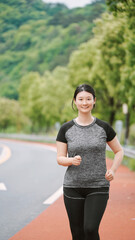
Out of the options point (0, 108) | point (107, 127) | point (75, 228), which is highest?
point (107, 127)

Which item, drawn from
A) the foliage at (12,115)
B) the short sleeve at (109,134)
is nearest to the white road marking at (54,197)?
the short sleeve at (109,134)

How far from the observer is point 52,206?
8562 mm

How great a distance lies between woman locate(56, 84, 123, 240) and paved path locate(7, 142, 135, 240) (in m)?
1.91

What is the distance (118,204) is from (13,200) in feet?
6.98

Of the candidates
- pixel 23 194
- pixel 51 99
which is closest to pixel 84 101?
pixel 23 194

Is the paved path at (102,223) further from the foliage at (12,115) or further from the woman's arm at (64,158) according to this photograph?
the foliage at (12,115)

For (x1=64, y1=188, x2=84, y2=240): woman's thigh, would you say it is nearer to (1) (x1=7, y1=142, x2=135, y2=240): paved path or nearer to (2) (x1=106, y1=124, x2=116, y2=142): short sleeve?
(2) (x1=106, y1=124, x2=116, y2=142): short sleeve

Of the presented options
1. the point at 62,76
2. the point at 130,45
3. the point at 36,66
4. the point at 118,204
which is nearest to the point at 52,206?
the point at 118,204

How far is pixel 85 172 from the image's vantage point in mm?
4102

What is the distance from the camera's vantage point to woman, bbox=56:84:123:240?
4.05 metres

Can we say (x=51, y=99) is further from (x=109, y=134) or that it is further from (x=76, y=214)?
(x=76, y=214)

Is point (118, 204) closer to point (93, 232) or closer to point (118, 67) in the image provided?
point (93, 232)

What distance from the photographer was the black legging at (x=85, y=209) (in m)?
3.98

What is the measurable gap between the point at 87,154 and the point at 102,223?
3087 mm
